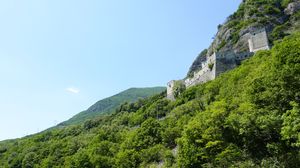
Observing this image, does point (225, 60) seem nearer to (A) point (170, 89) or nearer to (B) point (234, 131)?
(A) point (170, 89)

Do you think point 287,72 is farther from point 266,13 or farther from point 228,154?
point 266,13

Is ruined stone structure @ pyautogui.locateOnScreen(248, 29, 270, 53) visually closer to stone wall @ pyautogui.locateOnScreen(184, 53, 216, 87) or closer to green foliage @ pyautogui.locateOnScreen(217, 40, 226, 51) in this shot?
stone wall @ pyautogui.locateOnScreen(184, 53, 216, 87)

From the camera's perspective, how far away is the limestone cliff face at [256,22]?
111 m

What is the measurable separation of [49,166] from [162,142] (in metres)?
37.8

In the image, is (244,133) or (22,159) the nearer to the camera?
(244,133)

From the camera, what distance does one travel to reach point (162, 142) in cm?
6175

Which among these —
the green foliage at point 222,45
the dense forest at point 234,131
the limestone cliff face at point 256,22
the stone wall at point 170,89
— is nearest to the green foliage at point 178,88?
the stone wall at point 170,89

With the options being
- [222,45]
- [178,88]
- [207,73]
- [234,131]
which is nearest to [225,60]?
[207,73]

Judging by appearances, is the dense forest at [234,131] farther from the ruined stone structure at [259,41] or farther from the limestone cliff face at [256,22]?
the limestone cliff face at [256,22]

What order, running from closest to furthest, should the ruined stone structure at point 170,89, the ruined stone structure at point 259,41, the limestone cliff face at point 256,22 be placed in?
the ruined stone structure at point 259,41, the ruined stone structure at point 170,89, the limestone cliff face at point 256,22

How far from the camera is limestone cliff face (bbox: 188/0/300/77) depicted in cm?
11125

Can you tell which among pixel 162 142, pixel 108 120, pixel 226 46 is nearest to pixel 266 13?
pixel 226 46

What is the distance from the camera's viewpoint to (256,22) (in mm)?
121000

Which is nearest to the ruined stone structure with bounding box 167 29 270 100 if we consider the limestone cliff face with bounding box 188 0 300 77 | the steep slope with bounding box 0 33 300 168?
the limestone cliff face with bounding box 188 0 300 77
